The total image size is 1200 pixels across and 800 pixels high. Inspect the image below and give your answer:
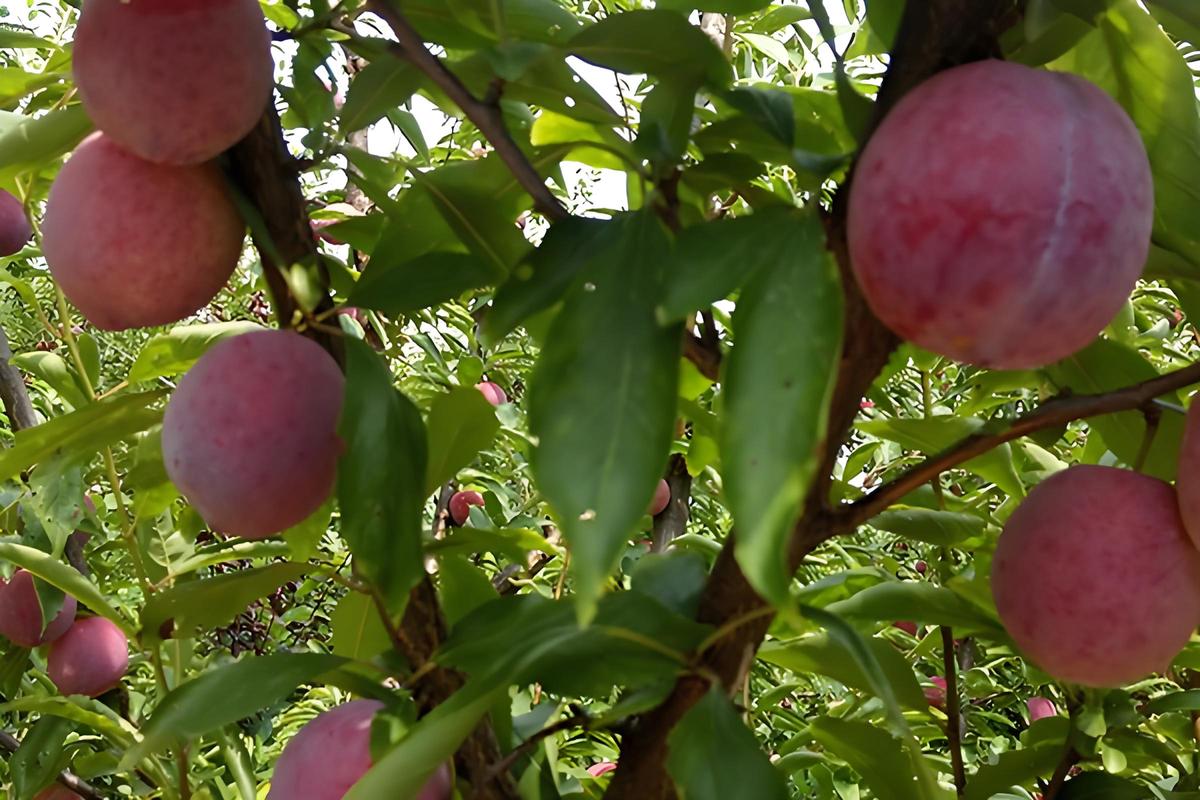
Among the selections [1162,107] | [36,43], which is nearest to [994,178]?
[1162,107]

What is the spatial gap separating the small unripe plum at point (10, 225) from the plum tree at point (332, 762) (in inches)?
35.9

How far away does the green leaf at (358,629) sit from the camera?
76cm

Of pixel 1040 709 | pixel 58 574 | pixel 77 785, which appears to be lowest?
pixel 1040 709

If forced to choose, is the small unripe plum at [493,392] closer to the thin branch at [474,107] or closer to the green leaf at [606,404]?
the thin branch at [474,107]

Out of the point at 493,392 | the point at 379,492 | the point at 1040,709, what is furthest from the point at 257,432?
the point at 493,392

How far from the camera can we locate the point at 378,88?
65 cm

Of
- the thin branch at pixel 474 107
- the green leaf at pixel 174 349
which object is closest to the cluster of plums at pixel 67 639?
the green leaf at pixel 174 349

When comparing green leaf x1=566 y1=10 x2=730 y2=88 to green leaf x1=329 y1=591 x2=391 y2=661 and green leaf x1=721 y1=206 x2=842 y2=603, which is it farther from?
green leaf x1=329 y1=591 x2=391 y2=661

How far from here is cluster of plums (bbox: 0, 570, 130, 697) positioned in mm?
1326

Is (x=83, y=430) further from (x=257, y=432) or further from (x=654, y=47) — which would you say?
(x=654, y=47)

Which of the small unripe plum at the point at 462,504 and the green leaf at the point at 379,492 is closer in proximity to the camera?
the green leaf at the point at 379,492

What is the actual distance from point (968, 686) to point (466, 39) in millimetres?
1056

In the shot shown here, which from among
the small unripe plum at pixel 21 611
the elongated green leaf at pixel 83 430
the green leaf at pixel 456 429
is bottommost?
the small unripe plum at pixel 21 611

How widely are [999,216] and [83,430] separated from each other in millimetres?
575
